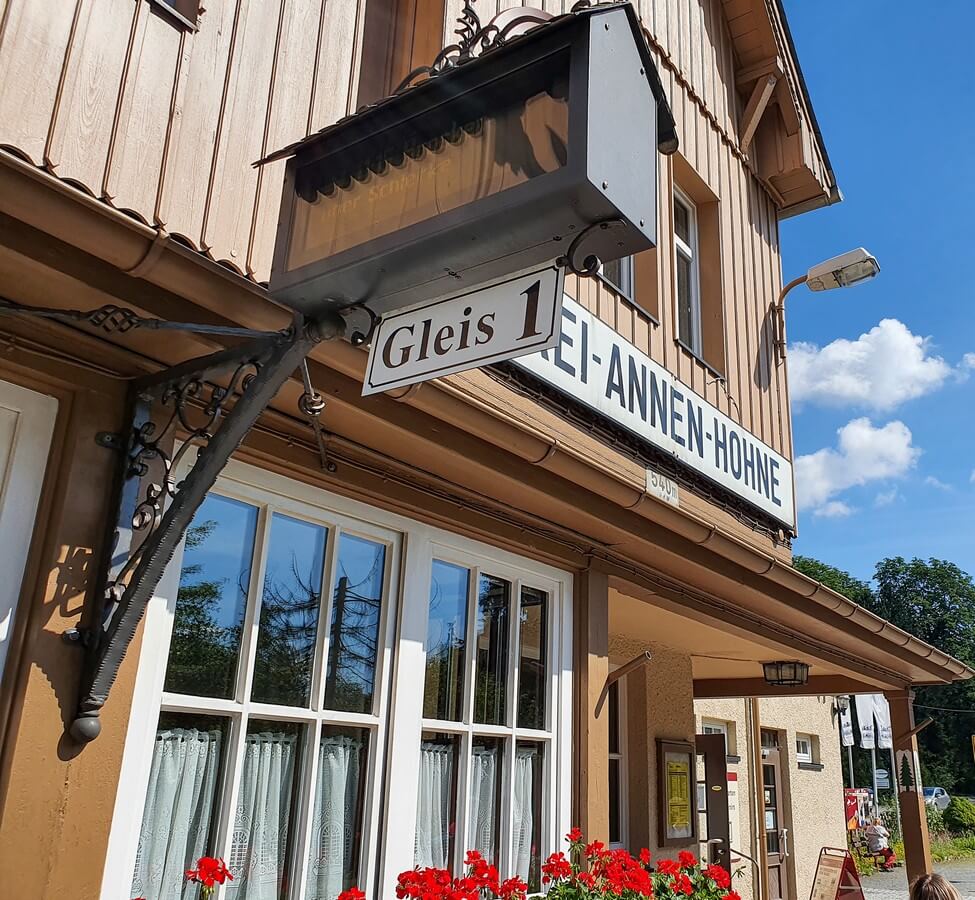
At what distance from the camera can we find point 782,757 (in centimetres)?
1244

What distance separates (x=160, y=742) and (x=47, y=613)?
1.86 ft

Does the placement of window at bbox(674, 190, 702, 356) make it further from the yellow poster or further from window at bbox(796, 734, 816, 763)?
window at bbox(796, 734, 816, 763)

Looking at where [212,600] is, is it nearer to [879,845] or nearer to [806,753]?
[806,753]

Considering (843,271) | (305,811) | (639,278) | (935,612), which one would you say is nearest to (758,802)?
(843,271)

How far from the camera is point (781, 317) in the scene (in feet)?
21.8

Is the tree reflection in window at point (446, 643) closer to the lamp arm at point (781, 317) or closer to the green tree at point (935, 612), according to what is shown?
the lamp arm at point (781, 317)

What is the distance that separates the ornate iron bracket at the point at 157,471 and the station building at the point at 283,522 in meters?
0.02

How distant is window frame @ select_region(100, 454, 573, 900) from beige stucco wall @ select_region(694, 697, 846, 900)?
701 cm

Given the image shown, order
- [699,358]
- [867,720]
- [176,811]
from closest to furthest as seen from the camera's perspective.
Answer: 1. [176,811]
2. [699,358]
3. [867,720]

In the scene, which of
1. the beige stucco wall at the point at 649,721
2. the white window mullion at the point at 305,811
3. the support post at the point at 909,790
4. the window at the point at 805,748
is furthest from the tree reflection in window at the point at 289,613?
the window at the point at 805,748

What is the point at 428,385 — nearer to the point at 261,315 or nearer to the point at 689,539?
the point at 261,315

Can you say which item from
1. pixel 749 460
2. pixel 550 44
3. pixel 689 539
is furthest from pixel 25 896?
pixel 749 460

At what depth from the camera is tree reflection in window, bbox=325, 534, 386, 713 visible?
3137 mm

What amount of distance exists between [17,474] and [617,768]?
5.53m
